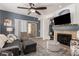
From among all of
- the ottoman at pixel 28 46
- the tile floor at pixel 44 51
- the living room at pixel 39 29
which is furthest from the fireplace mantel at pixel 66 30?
the ottoman at pixel 28 46

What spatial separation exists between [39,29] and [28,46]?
1.26 ft

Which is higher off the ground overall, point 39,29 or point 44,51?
point 39,29

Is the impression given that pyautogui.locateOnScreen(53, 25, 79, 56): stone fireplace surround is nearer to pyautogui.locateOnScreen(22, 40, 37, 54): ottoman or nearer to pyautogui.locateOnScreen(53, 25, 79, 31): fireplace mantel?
pyautogui.locateOnScreen(53, 25, 79, 31): fireplace mantel

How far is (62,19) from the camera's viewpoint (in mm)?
2174

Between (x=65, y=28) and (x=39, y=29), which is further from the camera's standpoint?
(x=39, y=29)

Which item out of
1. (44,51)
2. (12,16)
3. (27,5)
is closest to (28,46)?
(44,51)

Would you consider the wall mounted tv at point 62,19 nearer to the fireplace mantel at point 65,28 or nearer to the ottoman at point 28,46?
the fireplace mantel at point 65,28

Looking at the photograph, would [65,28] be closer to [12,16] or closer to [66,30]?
[66,30]

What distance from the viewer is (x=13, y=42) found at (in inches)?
88.2

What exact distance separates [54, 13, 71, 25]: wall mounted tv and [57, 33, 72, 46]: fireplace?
0.74ft

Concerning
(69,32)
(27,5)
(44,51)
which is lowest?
(44,51)

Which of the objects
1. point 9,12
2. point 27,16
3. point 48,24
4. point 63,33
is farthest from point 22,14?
point 63,33

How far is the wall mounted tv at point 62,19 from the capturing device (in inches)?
83.3

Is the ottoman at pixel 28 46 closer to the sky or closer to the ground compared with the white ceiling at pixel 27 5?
closer to the ground
